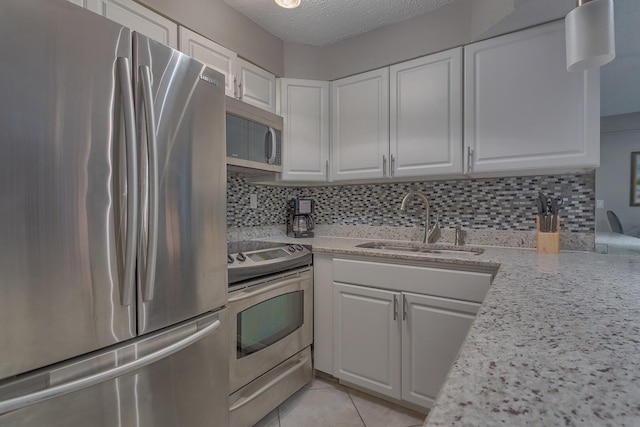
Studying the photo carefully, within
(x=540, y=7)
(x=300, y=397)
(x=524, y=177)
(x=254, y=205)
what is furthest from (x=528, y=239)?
(x=254, y=205)

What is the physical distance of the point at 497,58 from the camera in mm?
1747

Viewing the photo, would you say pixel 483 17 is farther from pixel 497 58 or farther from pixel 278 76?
pixel 278 76

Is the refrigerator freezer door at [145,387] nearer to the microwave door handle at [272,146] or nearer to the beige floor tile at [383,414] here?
the beige floor tile at [383,414]

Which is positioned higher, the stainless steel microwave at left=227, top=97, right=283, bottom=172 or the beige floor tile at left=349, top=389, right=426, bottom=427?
the stainless steel microwave at left=227, top=97, right=283, bottom=172

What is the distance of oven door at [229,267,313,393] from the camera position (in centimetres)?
149

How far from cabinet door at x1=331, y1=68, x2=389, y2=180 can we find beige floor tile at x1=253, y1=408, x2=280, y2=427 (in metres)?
1.60

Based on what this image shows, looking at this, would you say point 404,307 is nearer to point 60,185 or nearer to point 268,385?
point 268,385

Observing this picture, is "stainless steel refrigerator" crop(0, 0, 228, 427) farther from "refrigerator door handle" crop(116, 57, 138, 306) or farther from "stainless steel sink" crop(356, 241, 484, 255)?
"stainless steel sink" crop(356, 241, 484, 255)

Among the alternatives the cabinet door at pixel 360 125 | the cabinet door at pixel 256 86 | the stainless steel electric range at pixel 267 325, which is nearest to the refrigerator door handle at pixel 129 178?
the stainless steel electric range at pixel 267 325

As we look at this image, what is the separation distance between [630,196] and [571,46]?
5.70 feet

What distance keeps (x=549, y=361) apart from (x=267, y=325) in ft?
4.68

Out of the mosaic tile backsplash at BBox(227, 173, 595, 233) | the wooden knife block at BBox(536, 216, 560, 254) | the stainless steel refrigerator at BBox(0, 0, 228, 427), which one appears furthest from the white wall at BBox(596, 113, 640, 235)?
the stainless steel refrigerator at BBox(0, 0, 228, 427)

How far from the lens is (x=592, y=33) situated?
757 mm

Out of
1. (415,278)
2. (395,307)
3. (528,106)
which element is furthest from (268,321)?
(528,106)
